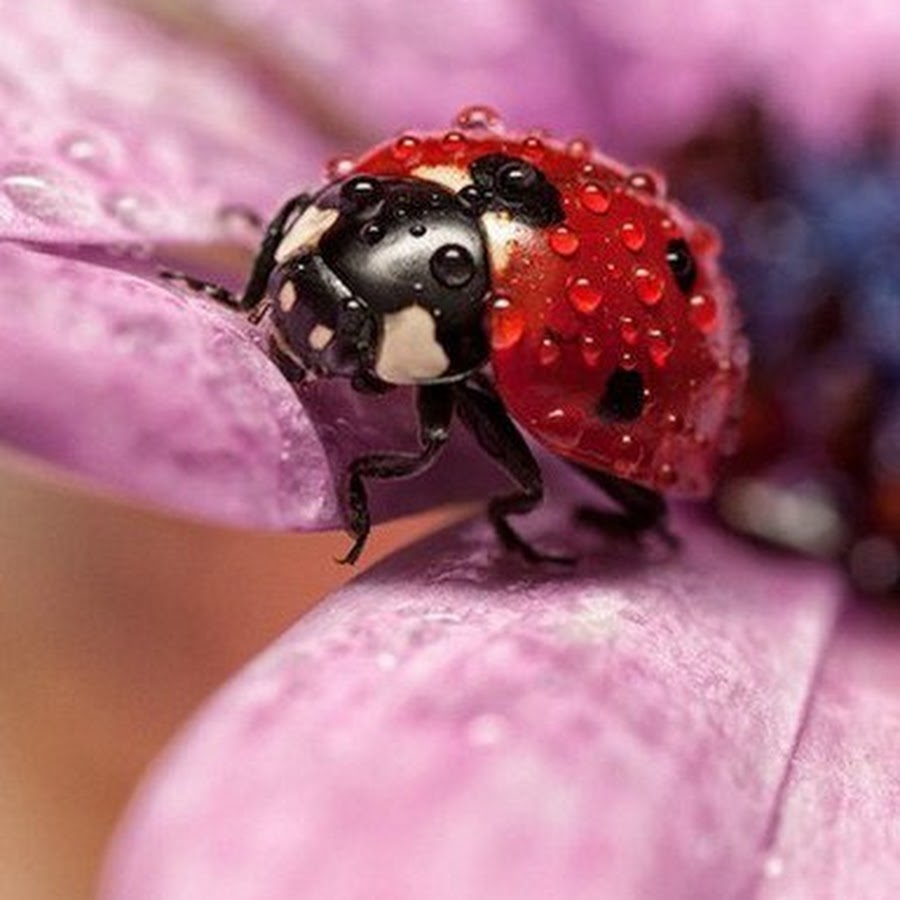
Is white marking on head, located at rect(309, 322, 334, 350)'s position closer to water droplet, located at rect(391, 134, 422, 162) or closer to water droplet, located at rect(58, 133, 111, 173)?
water droplet, located at rect(391, 134, 422, 162)

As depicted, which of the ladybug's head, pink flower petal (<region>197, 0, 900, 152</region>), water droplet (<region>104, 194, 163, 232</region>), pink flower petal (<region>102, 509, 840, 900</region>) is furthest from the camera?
pink flower petal (<region>197, 0, 900, 152</region>)

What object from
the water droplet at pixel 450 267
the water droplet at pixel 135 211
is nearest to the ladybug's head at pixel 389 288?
the water droplet at pixel 450 267

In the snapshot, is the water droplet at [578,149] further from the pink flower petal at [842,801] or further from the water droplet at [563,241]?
the pink flower petal at [842,801]

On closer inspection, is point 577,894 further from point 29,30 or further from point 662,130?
point 662,130

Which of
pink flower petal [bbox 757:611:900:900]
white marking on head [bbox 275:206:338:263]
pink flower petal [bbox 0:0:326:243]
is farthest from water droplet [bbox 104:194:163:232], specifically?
pink flower petal [bbox 757:611:900:900]

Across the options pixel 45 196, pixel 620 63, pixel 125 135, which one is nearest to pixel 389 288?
pixel 45 196

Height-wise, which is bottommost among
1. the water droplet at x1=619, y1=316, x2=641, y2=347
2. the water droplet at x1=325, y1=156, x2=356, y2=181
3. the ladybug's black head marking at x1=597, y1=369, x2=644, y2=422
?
the ladybug's black head marking at x1=597, y1=369, x2=644, y2=422

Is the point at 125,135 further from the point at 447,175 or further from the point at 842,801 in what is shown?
the point at 842,801

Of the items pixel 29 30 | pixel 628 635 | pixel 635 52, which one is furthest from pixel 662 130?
pixel 628 635
